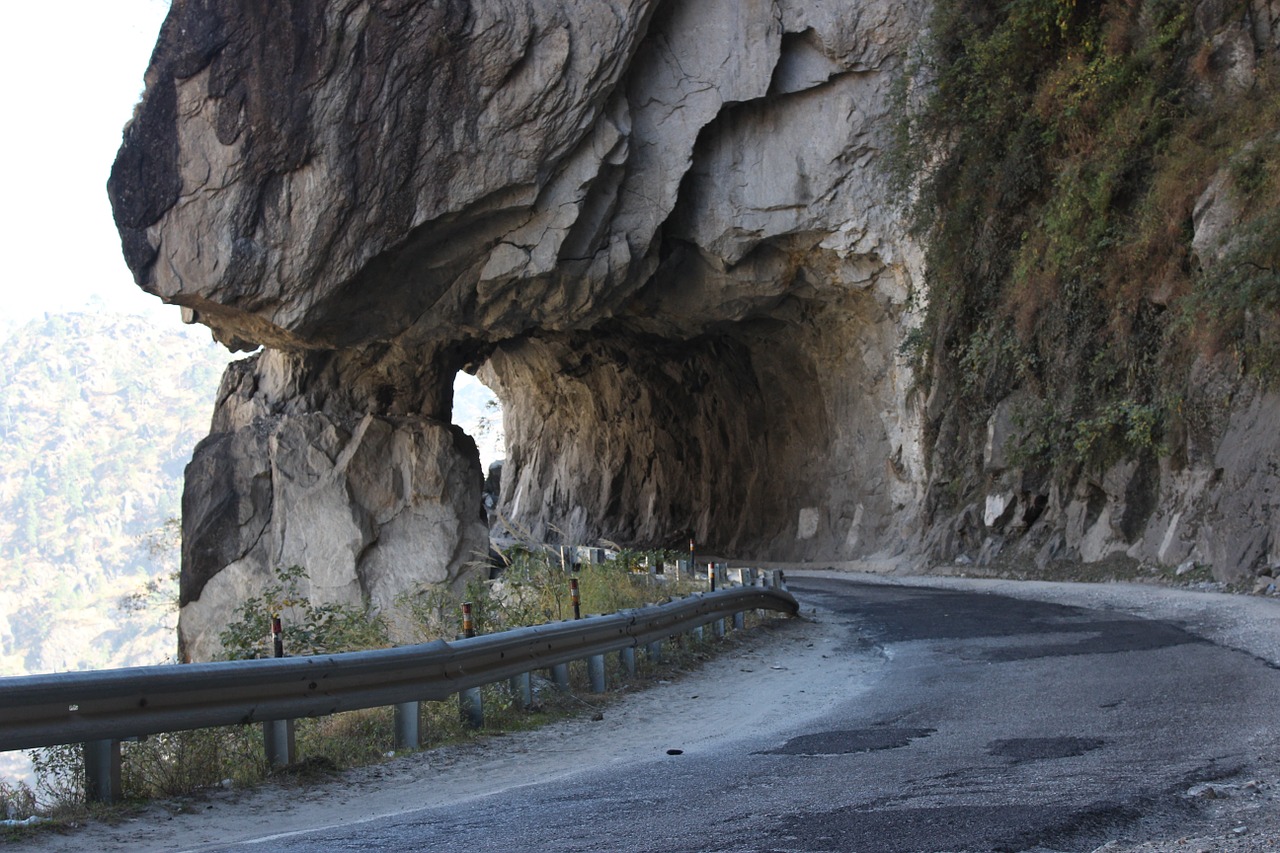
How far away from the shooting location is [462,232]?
80.6 feet

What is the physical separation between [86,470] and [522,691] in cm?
16587

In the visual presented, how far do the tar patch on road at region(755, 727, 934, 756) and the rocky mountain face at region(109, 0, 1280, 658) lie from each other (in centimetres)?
1111

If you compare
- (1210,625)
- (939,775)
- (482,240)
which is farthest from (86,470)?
(939,775)

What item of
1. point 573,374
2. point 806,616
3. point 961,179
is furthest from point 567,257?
point 573,374

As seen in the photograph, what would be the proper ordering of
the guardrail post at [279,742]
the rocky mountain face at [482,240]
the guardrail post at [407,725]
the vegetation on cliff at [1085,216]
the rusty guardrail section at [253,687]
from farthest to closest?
1. the rocky mountain face at [482,240]
2. the vegetation on cliff at [1085,216]
3. the guardrail post at [407,725]
4. the guardrail post at [279,742]
5. the rusty guardrail section at [253,687]

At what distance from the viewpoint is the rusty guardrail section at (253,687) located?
15.8 ft

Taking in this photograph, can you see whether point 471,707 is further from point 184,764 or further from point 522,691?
point 184,764

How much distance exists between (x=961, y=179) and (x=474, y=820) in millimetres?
21802

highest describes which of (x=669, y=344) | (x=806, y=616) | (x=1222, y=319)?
(x=669, y=344)

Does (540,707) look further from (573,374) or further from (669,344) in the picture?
(573,374)

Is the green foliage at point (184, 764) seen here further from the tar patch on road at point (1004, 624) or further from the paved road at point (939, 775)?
the tar patch on road at point (1004, 624)

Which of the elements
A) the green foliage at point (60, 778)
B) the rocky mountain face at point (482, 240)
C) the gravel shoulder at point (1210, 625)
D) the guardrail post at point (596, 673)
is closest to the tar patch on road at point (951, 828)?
the gravel shoulder at point (1210, 625)

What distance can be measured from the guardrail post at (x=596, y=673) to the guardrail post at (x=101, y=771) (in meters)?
4.28

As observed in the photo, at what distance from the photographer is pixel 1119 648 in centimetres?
940
